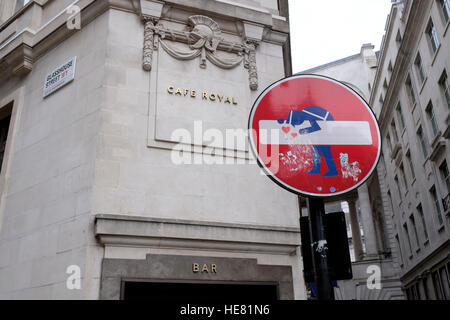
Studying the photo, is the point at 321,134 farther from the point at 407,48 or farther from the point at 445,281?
the point at 407,48

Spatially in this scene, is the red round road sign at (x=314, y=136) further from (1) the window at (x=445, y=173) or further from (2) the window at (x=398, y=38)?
(2) the window at (x=398, y=38)

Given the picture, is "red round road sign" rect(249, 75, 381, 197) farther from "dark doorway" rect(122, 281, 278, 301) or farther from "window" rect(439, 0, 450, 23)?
"window" rect(439, 0, 450, 23)

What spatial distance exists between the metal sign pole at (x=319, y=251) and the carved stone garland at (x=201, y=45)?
7150 millimetres

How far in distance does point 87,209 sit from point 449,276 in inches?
994

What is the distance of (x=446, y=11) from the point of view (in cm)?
2455

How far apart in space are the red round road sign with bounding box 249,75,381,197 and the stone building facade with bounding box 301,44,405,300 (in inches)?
1292

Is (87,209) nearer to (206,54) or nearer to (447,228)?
A: (206,54)

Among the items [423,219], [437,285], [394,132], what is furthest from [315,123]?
[394,132]

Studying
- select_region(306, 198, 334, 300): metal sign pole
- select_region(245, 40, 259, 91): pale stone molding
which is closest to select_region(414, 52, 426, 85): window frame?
select_region(245, 40, 259, 91): pale stone molding

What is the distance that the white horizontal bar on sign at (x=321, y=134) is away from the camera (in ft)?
10.7

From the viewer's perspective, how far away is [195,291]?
8.30 metres

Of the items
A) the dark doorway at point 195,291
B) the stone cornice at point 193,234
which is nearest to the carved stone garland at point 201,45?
the stone cornice at point 193,234

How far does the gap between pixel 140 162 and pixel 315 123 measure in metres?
6.10

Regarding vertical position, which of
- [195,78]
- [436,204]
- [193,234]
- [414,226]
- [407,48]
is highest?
[407,48]
